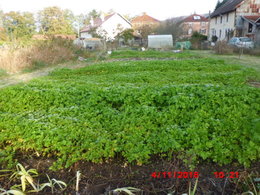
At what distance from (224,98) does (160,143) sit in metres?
1.65

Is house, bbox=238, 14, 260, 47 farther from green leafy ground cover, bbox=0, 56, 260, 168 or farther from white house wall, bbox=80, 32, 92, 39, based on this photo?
green leafy ground cover, bbox=0, 56, 260, 168

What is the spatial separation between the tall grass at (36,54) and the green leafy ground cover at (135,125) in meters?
7.66

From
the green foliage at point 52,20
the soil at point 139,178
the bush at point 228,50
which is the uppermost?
the green foliage at point 52,20

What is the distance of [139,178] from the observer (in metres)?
2.92

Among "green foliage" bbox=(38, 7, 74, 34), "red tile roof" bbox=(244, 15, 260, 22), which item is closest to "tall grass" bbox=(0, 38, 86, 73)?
"red tile roof" bbox=(244, 15, 260, 22)

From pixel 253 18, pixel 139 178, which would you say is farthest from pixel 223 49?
pixel 139 178

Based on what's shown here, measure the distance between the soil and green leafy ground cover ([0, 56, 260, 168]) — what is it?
0.12m

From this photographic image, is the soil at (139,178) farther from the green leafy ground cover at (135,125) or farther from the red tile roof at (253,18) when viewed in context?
the red tile roof at (253,18)

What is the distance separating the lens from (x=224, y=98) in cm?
405

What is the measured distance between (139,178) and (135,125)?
99 cm

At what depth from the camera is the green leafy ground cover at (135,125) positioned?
3145mm

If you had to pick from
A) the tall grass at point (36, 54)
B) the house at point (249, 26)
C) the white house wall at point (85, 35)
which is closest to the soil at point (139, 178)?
the tall grass at point (36, 54)

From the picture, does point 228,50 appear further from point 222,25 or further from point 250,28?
point 222,25

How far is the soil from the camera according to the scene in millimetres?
2691
